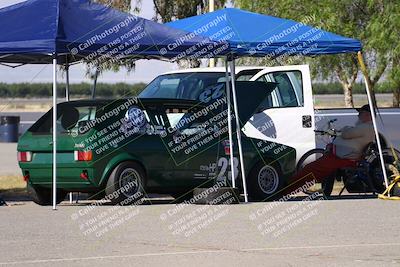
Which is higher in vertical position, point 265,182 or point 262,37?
point 262,37

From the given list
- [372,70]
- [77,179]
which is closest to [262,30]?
[77,179]

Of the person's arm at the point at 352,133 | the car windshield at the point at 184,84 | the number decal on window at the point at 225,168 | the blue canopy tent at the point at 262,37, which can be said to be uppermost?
the blue canopy tent at the point at 262,37

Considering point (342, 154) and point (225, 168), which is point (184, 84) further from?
point (342, 154)

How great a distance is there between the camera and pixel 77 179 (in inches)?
539

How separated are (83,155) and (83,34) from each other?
1.74 metres

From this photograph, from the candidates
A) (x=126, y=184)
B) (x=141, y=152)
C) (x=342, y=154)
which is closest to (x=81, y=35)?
(x=141, y=152)

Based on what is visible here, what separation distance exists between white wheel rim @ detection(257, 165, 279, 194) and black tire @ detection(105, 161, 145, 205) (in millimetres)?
2136

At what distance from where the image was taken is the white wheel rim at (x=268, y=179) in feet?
49.6

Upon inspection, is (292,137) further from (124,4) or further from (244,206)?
(124,4)

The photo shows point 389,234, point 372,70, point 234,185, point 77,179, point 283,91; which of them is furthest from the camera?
point 372,70

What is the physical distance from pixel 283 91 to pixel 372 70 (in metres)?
9.56

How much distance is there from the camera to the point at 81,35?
44.1 ft

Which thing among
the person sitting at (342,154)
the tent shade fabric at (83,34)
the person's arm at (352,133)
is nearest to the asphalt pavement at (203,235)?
the person sitting at (342,154)

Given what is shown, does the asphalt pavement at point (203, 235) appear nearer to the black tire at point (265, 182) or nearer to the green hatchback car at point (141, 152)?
the green hatchback car at point (141, 152)
